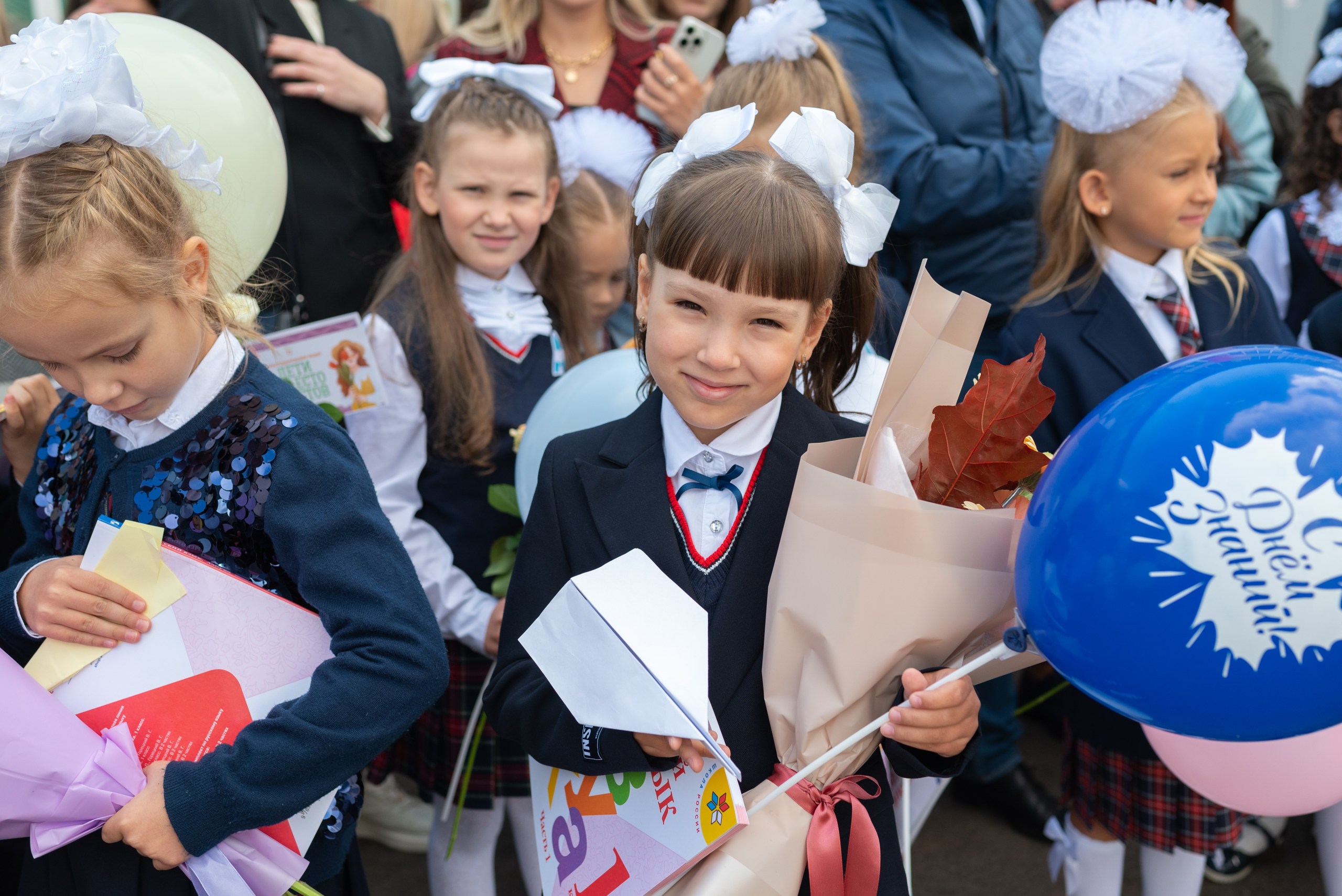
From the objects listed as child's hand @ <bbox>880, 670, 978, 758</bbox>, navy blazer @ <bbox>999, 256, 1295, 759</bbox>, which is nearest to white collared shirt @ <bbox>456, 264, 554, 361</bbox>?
navy blazer @ <bbox>999, 256, 1295, 759</bbox>

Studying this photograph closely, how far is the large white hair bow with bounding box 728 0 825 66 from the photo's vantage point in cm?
258

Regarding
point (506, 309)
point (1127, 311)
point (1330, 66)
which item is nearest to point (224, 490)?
point (506, 309)

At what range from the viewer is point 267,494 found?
1.50 m

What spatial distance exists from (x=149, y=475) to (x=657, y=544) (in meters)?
0.73

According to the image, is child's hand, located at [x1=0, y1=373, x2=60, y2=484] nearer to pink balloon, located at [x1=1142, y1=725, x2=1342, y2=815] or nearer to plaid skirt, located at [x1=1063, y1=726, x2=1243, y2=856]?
pink balloon, located at [x1=1142, y1=725, x2=1342, y2=815]

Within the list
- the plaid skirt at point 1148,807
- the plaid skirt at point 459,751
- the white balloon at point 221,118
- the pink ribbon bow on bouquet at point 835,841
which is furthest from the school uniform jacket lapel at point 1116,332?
the white balloon at point 221,118

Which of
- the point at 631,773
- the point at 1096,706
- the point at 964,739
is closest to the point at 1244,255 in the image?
the point at 1096,706

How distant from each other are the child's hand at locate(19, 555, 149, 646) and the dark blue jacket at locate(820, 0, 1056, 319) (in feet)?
6.50

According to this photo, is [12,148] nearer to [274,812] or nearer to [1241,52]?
[274,812]

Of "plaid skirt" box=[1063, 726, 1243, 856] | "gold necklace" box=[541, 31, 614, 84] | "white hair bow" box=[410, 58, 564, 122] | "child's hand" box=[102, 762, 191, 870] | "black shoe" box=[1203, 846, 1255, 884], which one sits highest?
"white hair bow" box=[410, 58, 564, 122]

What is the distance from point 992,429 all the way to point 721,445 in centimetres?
40

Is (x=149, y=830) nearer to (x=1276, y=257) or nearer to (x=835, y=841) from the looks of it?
(x=835, y=841)

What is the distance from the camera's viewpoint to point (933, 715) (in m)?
1.37

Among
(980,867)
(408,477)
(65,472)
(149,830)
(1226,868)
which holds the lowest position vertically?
(980,867)
